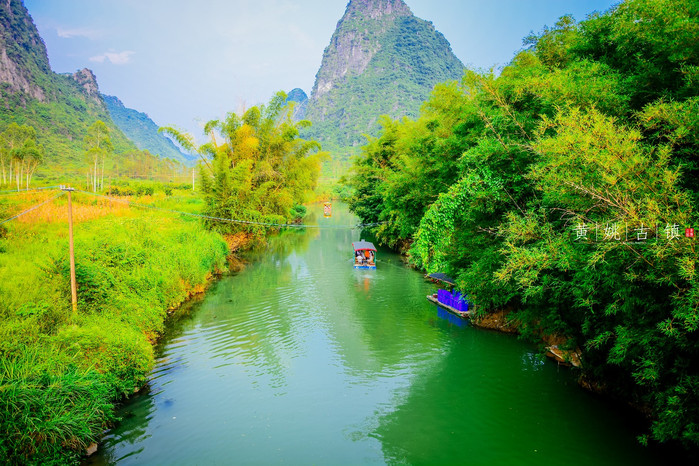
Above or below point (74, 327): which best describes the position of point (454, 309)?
below

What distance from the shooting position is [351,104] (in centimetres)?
15412

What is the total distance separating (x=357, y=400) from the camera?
27.3 ft

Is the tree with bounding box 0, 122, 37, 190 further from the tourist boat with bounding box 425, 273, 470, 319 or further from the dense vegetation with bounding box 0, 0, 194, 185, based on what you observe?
the tourist boat with bounding box 425, 273, 470, 319

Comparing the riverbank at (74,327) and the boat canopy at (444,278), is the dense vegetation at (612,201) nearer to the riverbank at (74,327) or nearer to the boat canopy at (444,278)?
the boat canopy at (444,278)

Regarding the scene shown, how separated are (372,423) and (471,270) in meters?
4.74

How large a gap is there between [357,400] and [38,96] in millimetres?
108099

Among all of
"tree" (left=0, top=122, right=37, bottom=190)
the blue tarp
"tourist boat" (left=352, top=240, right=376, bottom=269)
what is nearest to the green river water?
the blue tarp

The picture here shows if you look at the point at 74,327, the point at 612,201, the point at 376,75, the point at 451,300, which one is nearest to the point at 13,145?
the point at 74,327

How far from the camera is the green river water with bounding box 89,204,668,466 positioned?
21.7ft

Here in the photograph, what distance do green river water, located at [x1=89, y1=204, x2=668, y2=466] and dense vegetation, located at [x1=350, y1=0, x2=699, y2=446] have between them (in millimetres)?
1233

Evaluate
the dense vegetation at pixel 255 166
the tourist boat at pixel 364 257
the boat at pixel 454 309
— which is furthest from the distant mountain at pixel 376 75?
the boat at pixel 454 309

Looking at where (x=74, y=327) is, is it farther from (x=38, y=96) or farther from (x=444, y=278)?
(x=38, y=96)

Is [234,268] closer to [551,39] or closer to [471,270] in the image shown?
[471,270]

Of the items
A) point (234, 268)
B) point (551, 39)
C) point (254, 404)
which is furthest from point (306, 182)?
point (254, 404)
